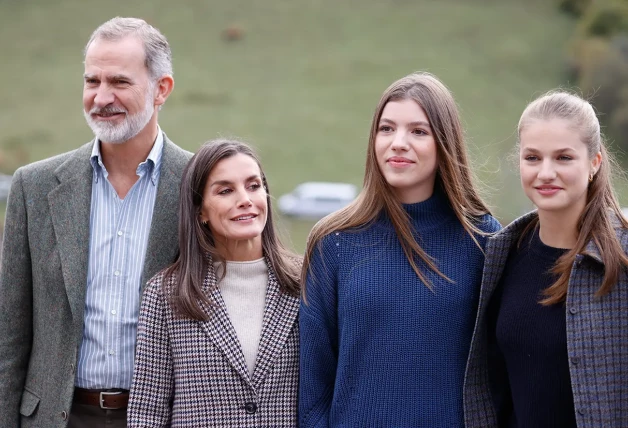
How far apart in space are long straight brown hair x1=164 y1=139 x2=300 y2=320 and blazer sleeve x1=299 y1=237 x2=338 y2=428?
0.16 metres

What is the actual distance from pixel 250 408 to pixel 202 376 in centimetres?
18

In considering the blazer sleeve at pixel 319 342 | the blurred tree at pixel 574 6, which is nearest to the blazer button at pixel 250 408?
the blazer sleeve at pixel 319 342

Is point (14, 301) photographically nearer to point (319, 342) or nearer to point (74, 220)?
point (74, 220)

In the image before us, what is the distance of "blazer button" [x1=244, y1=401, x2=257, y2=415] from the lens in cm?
260

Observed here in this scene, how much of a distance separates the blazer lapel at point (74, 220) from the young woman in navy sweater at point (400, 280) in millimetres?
758

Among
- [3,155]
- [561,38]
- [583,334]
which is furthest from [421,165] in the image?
[561,38]

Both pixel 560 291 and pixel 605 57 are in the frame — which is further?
pixel 605 57

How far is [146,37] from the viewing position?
2836 millimetres

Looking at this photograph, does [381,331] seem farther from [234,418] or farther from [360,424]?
[234,418]

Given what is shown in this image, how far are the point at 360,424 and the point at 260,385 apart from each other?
13.8 inches

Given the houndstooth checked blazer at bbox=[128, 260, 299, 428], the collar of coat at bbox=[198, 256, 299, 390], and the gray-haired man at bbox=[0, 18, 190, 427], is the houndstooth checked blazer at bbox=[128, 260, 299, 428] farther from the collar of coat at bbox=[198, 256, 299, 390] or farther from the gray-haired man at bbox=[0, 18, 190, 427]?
the gray-haired man at bbox=[0, 18, 190, 427]

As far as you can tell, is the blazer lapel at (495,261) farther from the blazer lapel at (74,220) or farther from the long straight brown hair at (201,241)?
the blazer lapel at (74,220)

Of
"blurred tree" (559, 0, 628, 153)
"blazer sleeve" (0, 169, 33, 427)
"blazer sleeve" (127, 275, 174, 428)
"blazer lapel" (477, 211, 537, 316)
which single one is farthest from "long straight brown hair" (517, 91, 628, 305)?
"blurred tree" (559, 0, 628, 153)

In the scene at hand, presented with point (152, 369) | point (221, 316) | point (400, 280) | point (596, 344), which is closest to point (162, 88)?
point (221, 316)
